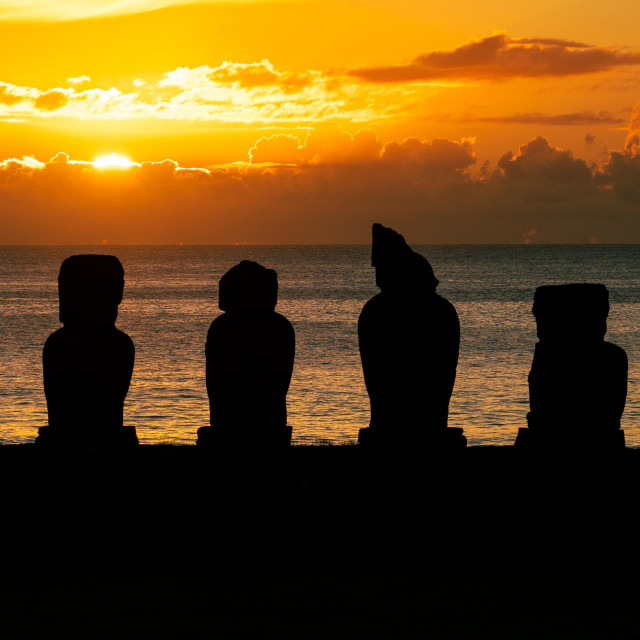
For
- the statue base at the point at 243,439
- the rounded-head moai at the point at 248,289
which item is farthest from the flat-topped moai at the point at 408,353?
the rounded-head moai at the point at 248,289

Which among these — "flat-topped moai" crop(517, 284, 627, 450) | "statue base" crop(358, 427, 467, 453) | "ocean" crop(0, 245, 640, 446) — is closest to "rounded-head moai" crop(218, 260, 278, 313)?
"statue base" crop(358, 427, 467, 453)

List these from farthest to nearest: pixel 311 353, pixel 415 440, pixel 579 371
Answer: pixel 311 353
pixel 415 440
pixel 579 371

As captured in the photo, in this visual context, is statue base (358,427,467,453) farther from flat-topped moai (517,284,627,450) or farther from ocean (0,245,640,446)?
ocean (0,245,640,446)

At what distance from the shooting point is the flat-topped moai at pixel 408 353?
10320 mm

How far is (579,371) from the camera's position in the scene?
10.1 m

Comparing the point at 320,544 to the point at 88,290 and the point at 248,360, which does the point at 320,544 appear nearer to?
the point at 248,360

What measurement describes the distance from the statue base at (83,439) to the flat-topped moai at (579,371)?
4007 millimetres

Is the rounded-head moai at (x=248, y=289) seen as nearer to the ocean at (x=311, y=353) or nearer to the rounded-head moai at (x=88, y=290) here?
the rounded-head moai at (x=88, y=290)

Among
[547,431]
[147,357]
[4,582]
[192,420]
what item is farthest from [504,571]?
[147,357]

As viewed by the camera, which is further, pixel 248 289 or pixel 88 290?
pixel 88 290

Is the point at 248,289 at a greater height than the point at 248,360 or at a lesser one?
greater

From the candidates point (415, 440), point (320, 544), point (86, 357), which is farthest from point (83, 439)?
point (415, 440)

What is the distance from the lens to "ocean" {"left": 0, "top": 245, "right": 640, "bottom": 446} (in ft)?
78.7

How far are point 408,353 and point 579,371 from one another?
1.62 metres
